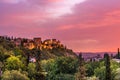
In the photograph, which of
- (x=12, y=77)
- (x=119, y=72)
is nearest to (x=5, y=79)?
(x=12, y=77)

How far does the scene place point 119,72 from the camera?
15325 cm

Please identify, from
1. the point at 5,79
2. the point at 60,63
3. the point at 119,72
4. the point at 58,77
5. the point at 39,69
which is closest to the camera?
the point at 39,69

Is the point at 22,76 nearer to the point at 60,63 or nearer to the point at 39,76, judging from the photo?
the point at 39,76

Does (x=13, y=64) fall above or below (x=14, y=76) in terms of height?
above

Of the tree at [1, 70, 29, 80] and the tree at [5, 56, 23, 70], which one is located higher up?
the tree at [5, 56, 23, 70]

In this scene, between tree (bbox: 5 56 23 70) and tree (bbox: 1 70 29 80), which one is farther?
tree (bbox: 5 56 23 70)

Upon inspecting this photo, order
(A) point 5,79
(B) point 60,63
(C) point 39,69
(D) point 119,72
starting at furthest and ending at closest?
(B) point 60,63
(D) point 119,72
(A) point 5,79
(C) point 39,69

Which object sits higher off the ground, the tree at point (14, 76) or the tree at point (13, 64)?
the tree at point (13, 64)

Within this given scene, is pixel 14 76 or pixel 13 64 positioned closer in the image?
pixel 14 76

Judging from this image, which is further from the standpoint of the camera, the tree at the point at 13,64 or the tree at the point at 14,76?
the tree at the point at 13,64

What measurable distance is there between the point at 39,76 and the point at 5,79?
2531 centimetres

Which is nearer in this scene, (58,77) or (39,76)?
(39,76)

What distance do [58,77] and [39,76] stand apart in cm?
6887

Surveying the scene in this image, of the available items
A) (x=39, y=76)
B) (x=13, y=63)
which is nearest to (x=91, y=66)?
(x=13, y=63)
